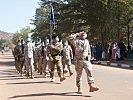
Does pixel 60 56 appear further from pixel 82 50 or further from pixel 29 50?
pixel 82 50

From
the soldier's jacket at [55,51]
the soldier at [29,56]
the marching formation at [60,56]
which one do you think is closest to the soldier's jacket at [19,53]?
the marching formation at [60,56]

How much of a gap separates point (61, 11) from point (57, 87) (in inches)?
1208

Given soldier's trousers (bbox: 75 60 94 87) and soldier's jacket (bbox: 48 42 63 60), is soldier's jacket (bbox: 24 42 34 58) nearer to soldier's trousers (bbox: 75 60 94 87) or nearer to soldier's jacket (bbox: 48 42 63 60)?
soldier's jacket (bbox: 48 42 63 60)

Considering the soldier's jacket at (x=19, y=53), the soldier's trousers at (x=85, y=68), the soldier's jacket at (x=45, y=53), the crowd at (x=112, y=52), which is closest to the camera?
the soldier's trousers at (x=85, y=68)

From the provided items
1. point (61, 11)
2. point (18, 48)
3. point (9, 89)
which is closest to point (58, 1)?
point (61, 11)

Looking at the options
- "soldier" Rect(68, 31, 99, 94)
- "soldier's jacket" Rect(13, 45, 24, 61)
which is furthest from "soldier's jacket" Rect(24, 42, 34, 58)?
"soldier" Rect(68, 31, 99, 94)

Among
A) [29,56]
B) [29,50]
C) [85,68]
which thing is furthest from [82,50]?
[29,50]

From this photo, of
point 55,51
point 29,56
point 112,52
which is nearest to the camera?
point 55,51

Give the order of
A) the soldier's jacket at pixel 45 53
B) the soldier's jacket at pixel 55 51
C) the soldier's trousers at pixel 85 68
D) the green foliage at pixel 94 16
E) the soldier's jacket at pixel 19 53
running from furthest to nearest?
1. the green foliage at pixel 94 16
2. the soldier's jacket at pixel 19 53
3. the soldier's jacket at pixel 45 53
4. the soldier's jacket at pixel 55 51
5. the soldier's trousers at pixel 85 68

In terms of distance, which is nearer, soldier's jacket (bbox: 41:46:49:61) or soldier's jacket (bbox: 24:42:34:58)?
soldier's jacket (bbox: 24:42:34:58)

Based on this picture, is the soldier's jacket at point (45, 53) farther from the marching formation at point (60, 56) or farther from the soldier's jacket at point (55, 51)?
the soldier's jacket at point (55, 51)

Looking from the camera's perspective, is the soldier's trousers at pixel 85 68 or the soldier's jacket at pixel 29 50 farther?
the soldier's jacket at pixel 29 50

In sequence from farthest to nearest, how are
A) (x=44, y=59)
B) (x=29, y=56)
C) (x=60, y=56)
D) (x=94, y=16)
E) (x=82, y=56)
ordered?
A: (x=94, y=16) < (x=44, y=59) < (x=29, y=56) < (x=60, y=56) < (x=82, y=56)

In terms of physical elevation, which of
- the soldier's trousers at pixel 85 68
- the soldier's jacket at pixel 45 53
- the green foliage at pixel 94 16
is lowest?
the soldier's trousers at pixel 85 68
